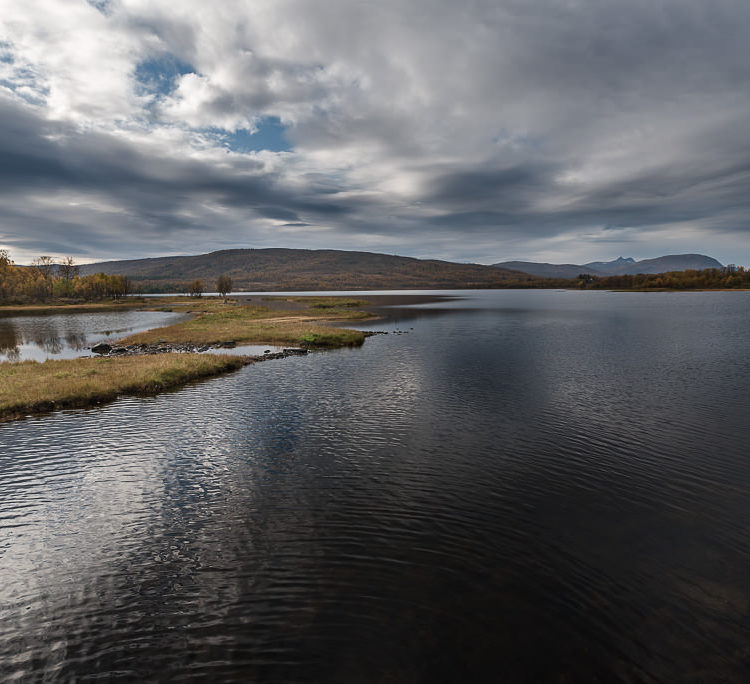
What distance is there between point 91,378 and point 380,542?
3607 centimetres

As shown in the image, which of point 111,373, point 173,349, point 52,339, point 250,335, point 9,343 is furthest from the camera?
point 52,339

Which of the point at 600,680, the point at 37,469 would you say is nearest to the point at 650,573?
the point at 600,680

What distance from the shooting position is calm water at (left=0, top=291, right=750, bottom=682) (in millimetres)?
10516

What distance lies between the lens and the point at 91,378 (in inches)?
1490

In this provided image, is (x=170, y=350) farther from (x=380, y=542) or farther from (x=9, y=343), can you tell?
(x=380, y=542)

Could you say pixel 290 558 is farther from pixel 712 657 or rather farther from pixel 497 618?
pixel 712 657

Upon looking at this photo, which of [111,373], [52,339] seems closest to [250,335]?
[111,373]

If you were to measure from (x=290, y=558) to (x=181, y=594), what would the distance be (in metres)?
3.62

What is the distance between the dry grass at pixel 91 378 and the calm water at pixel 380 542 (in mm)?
3711

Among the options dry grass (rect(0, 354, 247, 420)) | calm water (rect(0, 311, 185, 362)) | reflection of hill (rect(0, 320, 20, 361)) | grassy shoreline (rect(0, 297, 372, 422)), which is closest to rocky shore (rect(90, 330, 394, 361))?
grassy shoreline (rect(0, 297, 372, 422))

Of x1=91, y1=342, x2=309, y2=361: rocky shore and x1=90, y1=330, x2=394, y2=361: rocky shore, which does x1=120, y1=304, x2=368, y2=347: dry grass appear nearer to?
x1=90, y1=330, x2=394, y2=361: rocky shore

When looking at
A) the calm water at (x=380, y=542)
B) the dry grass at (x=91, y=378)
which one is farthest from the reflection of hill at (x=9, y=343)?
the calm water at (x=380, y=542)

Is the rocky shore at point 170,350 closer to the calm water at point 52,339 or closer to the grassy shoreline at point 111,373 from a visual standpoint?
the grassy shoreline at point 111,373

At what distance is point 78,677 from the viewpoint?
9852mm
